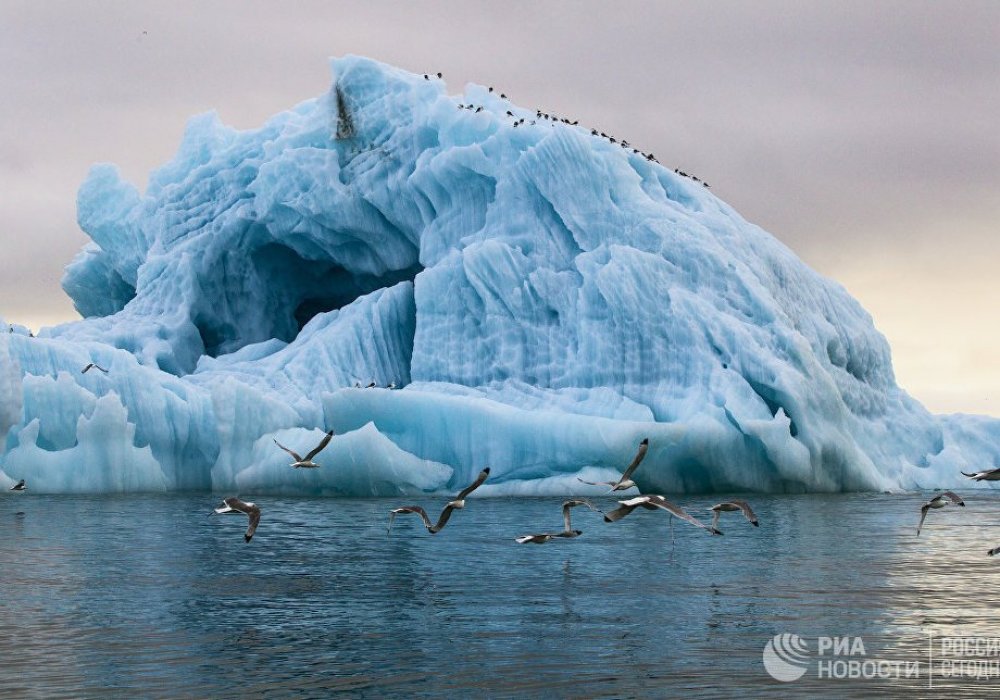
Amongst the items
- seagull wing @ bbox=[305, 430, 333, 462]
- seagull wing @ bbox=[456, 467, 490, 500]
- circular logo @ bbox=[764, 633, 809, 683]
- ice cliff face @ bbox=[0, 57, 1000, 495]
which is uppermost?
ice cliff face @ bbox=[0, 57, 1000, 495]

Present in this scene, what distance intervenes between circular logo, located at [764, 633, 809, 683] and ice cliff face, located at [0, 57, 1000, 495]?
58.3 ft

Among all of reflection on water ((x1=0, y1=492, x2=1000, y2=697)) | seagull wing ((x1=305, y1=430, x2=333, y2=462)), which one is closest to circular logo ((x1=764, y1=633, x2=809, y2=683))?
reflection on water ((x1=0, y1=492, x2=1000, y2=697))

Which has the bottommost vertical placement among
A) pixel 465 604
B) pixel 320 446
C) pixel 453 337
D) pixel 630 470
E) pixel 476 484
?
pixel 465 604

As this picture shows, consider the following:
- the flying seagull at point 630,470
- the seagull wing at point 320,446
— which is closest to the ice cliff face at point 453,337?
the seagull wing at point 320,446

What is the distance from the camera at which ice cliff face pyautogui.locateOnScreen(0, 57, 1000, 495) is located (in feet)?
106

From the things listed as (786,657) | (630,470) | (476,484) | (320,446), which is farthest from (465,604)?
(320,446)

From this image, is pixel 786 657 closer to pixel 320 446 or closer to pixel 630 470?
pixel 630 470

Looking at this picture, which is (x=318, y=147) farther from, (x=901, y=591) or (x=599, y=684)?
(x=599, y=684)

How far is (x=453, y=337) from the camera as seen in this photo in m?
36.4

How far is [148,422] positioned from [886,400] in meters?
20.7

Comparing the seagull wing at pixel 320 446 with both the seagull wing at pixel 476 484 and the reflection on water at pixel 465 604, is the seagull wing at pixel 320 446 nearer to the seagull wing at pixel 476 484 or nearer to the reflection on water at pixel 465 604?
the reflection on water at pixel 465 604

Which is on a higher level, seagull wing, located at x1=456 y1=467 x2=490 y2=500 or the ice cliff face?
the ice cliff face

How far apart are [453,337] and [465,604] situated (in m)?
21.3

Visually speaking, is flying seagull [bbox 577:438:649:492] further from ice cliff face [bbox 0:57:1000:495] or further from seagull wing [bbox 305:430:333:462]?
ice cliff face [bbox 0:57:1000:495]
